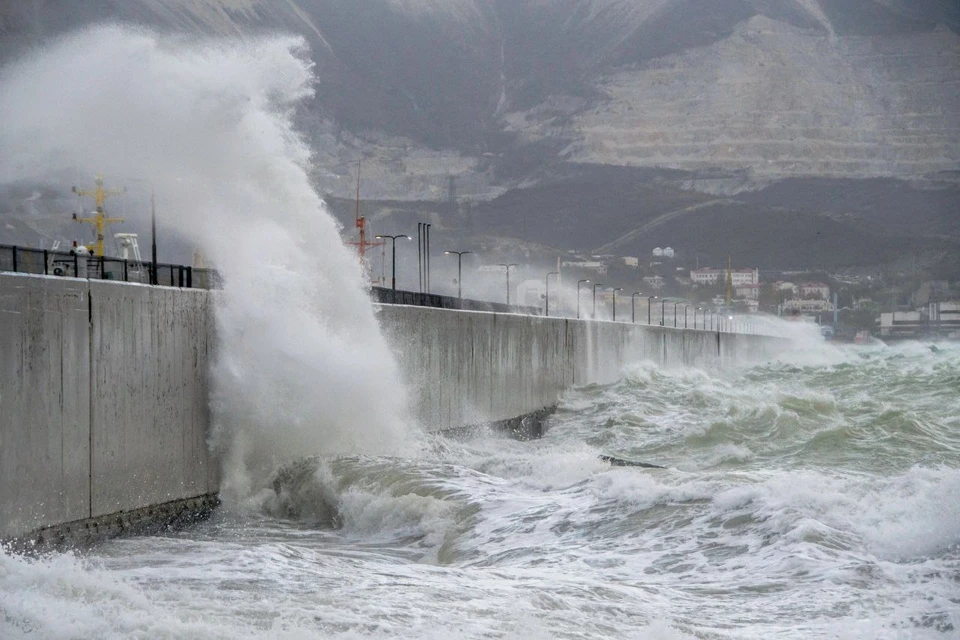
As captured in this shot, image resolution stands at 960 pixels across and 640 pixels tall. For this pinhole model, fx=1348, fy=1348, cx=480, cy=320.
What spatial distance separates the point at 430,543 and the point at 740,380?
162 feet

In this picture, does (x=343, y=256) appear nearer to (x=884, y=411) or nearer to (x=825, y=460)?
(x=825, y=460)

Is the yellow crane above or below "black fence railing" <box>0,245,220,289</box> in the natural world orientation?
above

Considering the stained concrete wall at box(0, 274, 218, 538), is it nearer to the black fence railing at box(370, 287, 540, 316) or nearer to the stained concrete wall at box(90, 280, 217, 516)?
the stained concrete wall at box(90, 280, 217, 516)

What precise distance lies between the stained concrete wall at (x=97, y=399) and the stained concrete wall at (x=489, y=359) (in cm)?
662

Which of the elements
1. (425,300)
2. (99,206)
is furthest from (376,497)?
(425,300)

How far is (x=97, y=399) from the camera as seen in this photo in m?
12.5

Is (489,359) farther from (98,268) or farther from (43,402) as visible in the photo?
(43,402)

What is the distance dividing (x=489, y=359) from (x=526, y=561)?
674 inches

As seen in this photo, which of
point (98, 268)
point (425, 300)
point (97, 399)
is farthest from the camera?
point (425, 300)

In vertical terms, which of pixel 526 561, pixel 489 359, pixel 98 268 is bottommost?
pixel 526 561

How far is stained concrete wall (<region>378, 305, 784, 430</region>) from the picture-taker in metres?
22.8

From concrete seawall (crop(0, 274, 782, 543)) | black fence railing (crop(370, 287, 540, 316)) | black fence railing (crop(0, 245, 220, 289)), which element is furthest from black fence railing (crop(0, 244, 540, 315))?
black fence railing (crop(370, 287, 540, 316))

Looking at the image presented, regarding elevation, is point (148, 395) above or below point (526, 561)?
above

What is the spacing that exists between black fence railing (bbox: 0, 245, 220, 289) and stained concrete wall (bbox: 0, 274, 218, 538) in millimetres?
507
